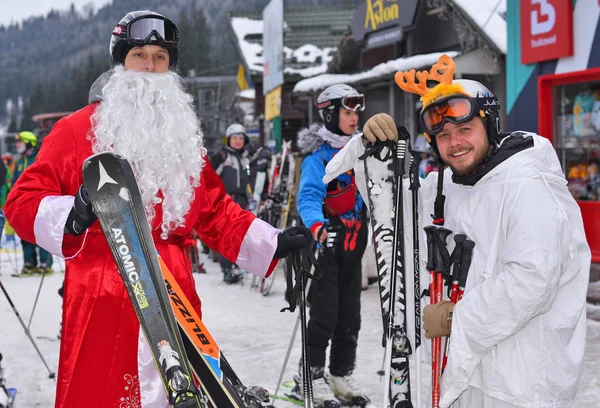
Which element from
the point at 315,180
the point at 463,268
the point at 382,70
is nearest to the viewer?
the point at 463,268

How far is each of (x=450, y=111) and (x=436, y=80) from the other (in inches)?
6.4

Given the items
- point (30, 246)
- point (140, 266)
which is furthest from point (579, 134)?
point (30, 246)

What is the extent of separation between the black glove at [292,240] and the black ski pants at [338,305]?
1563mm

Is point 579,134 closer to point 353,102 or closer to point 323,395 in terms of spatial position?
point 353,102

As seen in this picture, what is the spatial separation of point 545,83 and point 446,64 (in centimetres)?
603

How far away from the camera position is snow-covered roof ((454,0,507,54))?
11.5 meters

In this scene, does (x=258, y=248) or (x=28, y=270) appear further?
(x=28, y=270)

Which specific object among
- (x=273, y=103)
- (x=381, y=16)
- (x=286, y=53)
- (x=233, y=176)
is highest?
(x=286, y=53)

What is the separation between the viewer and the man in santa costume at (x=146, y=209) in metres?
2.51

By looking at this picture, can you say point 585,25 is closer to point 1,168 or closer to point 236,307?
point 236,307

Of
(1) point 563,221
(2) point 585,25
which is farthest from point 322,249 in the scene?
(2) point 585,25

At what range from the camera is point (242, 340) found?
254 inches

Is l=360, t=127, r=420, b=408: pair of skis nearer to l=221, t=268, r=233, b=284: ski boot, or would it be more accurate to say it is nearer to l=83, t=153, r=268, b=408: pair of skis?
l=83, t=153, r=268, b=408: pair of skis

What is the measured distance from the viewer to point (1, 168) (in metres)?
11.2
